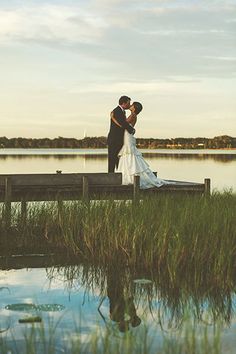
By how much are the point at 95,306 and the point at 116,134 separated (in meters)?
7.89

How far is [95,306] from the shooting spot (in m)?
7.19

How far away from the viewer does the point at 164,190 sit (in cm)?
1446

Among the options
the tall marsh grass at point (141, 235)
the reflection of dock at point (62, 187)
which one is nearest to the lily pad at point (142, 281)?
the tall marsh grass at point (141, 235)

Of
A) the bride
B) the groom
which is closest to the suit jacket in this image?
the groom

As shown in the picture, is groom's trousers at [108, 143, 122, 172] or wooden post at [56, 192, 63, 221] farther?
groom's trousers at [108, 143, 122, 172]

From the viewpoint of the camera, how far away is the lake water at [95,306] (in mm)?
5988

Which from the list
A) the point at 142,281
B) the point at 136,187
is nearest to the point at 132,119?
the point at 136,187

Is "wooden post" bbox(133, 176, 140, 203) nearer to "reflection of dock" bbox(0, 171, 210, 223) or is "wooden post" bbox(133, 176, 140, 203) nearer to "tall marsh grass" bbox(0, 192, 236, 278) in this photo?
"reflection of dock" bbox(0, 171, 210, 223)

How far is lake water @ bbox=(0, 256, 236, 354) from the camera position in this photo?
599 cm

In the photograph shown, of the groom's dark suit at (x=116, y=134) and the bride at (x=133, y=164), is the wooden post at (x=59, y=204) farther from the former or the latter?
the groom's dark suit at (x=116, y=134)

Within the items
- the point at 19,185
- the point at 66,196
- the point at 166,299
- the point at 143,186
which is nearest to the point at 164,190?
the point at 143,186

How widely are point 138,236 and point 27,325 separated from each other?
11.1ft

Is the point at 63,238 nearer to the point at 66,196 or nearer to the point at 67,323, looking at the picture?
the point at 66,196

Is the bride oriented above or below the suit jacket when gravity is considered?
below
